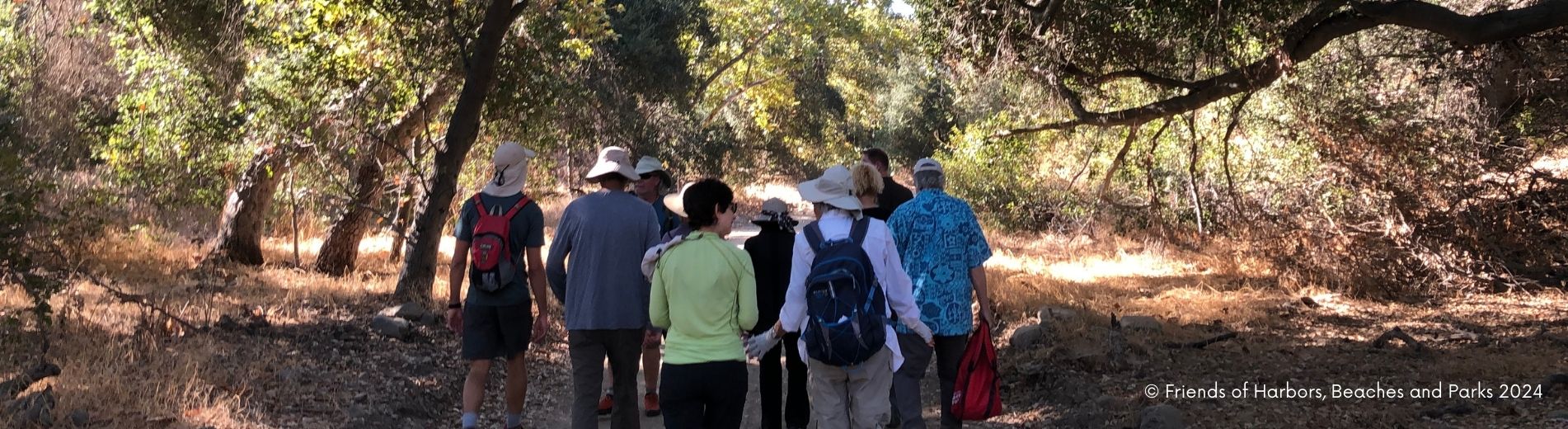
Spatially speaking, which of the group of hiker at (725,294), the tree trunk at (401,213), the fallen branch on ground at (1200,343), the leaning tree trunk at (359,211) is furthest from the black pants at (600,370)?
the leaning tree trunk at (359,211)

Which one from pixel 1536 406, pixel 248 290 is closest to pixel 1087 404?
pixel 1536 406

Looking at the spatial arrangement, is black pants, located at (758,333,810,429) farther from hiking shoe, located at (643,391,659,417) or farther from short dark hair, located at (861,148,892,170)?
short dark hair, located at (861,148,892,170)

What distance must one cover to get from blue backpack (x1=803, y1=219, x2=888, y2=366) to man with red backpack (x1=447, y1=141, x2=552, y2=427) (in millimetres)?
1663

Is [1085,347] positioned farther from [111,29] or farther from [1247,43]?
[111,29]

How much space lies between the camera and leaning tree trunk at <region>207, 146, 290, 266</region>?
48.4 feet

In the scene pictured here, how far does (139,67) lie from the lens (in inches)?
537

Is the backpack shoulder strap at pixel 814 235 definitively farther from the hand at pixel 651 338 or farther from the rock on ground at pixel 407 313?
the rock on ground at pixel 407 313

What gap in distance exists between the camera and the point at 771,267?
5.95 meters

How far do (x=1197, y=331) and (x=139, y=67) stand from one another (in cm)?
1188

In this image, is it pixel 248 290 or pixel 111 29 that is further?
pixel 111 29

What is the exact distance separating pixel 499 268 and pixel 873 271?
6.41 feet

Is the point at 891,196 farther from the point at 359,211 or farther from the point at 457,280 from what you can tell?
the point at 359,211

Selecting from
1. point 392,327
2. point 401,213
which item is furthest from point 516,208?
point 401,213

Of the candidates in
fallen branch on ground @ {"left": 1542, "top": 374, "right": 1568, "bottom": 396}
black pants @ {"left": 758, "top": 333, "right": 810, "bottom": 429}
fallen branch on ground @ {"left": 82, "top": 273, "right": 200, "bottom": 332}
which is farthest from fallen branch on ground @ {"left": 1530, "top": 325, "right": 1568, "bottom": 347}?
fallen branch on ground @ {"left": 82, "top": 273, "right": 200, "bottom": 332}
